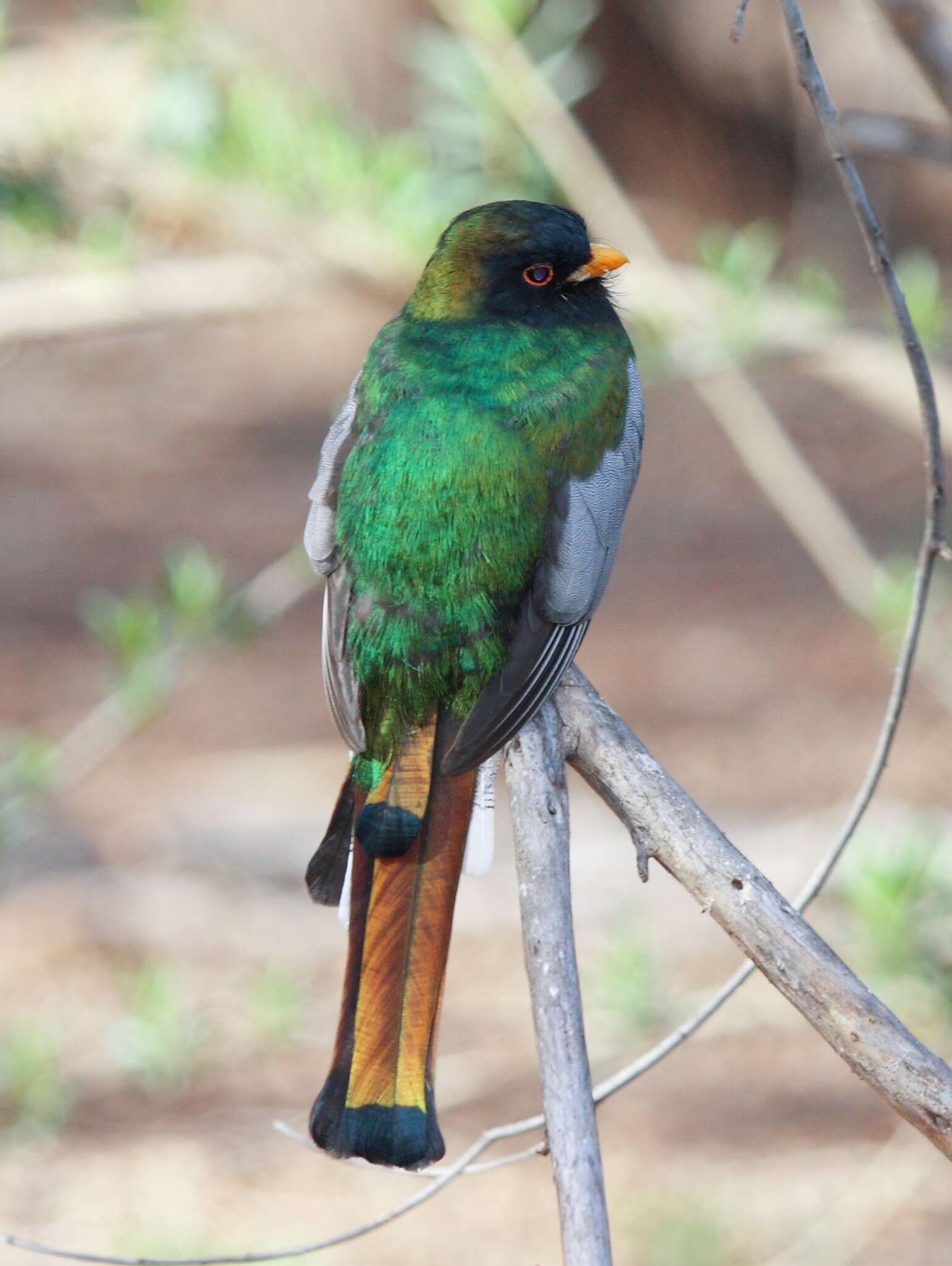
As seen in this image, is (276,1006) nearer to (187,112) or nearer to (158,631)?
(158,631)

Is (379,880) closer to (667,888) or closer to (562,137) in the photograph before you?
(562,137)

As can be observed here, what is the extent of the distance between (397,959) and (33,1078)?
2.57m

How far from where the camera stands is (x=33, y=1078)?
4.46 meters

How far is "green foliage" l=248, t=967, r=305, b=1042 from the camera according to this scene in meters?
4.39

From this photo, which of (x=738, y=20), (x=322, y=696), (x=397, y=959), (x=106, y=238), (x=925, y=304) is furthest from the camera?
(x=322, y=696)

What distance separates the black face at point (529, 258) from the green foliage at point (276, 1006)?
92.4 inches

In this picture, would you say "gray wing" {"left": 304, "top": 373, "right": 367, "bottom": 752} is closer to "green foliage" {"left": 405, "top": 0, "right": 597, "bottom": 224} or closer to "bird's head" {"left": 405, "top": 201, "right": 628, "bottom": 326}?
"bird's head" {"left": 405, "top": 201, "right": 628, "bottom": 326}

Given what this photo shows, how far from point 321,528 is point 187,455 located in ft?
26.8

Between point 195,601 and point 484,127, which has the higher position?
point 484,127

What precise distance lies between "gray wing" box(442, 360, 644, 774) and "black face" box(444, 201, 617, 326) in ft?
0.67

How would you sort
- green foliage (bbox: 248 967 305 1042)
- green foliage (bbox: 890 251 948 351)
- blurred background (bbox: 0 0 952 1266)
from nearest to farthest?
green foliage (bbox: 890 251 948 351) → blurred background (bbox: 0 0 952 1266) → green foliage (bbox: 248 967 305 1042)

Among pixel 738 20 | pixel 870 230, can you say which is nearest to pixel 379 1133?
pixel 870 230

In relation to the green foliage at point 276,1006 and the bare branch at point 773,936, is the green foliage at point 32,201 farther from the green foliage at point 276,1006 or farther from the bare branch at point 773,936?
the bare branch at point 773,936

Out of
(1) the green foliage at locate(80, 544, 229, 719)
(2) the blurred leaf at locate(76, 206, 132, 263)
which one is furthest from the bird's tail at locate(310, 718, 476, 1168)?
(2) the blurred leaf at locate(76, 206, 132, 263)
